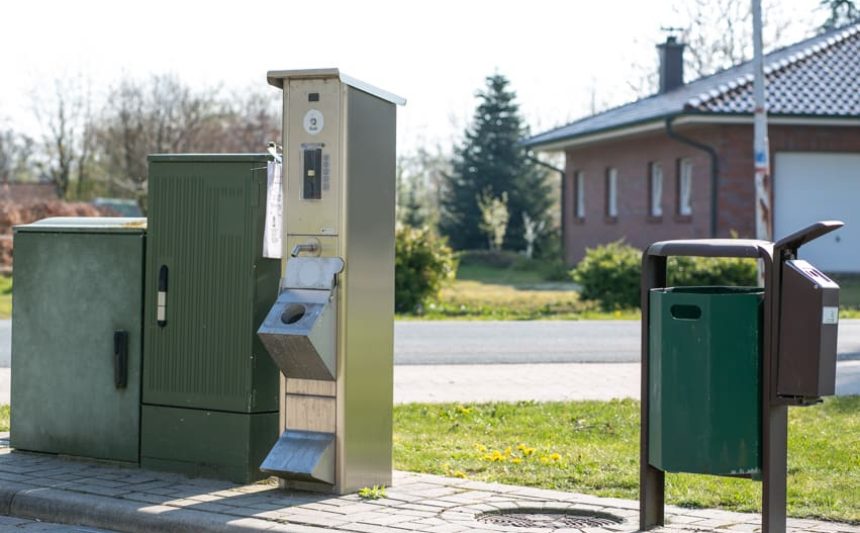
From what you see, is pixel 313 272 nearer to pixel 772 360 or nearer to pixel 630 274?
pixel 772 360

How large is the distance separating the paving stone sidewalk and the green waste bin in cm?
52

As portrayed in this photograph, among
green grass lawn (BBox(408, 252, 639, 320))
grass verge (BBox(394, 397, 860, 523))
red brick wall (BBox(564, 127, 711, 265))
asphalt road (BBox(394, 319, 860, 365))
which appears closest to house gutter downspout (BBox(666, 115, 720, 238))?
red brick wall (BBox(564, 127, 711, 265))

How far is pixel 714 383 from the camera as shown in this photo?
571cm

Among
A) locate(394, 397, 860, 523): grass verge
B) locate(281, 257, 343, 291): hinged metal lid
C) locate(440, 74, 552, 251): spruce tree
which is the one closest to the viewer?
locate(281, 257, 343, 291): hinged metal lid

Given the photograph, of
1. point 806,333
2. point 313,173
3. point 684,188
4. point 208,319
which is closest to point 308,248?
point 313,173

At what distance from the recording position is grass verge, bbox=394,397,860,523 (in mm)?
6934

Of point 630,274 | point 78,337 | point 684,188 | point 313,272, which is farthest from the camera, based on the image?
point 684,188

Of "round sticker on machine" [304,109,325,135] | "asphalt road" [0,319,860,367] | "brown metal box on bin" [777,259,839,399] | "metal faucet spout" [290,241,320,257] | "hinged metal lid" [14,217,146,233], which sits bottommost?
"asphalt road" [0,319,860,367]

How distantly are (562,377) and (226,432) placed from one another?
6332mm

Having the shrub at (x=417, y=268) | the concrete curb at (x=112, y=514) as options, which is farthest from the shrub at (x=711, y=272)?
the concrete curb at (x=112, y=514)

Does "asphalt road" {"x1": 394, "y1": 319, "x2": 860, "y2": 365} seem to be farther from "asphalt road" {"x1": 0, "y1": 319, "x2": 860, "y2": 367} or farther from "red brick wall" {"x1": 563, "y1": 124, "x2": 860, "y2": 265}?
"red brick wall" {"x1": 563, "y1": 124, "x2": 860, "y2": 265}

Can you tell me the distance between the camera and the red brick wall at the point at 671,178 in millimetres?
29344

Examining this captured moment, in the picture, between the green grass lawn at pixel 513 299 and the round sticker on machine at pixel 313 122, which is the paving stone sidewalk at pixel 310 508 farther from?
the green grass lawn at pixel 513 299

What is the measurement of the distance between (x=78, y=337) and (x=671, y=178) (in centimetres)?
2610
